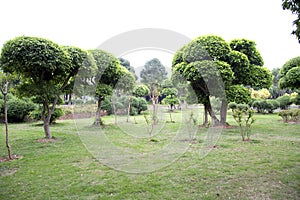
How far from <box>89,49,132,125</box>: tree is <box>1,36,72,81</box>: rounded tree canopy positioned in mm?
3779

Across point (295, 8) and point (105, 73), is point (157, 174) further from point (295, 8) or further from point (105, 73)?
point (105, 73)

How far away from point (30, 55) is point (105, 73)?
5.37 meters

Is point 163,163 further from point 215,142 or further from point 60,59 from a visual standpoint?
point 60,59

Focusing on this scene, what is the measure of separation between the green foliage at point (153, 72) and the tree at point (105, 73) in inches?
57.5

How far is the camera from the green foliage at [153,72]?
12286mm

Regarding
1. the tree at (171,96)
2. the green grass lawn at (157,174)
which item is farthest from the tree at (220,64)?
the tree at (171,96)

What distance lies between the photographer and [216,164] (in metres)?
5.61

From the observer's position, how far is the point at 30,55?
7.00 meters

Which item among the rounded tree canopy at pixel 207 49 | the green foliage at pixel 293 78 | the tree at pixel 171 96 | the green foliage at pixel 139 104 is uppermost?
the rounded tree canopy at pixel 207 49

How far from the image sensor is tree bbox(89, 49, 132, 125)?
11.5 meters

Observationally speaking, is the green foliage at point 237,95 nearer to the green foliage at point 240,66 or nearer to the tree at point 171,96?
the green foliage at point 240,66

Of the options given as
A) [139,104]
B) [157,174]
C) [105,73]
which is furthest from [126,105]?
[157,174]

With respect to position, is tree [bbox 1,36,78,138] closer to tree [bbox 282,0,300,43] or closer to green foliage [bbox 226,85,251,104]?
tree [bbox 282,0,300,43]

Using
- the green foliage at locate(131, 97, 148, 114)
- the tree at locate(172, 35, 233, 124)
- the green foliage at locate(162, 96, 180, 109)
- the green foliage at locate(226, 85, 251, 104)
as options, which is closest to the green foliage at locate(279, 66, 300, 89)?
the green foliage at locate(226, 85, 251, 104)
